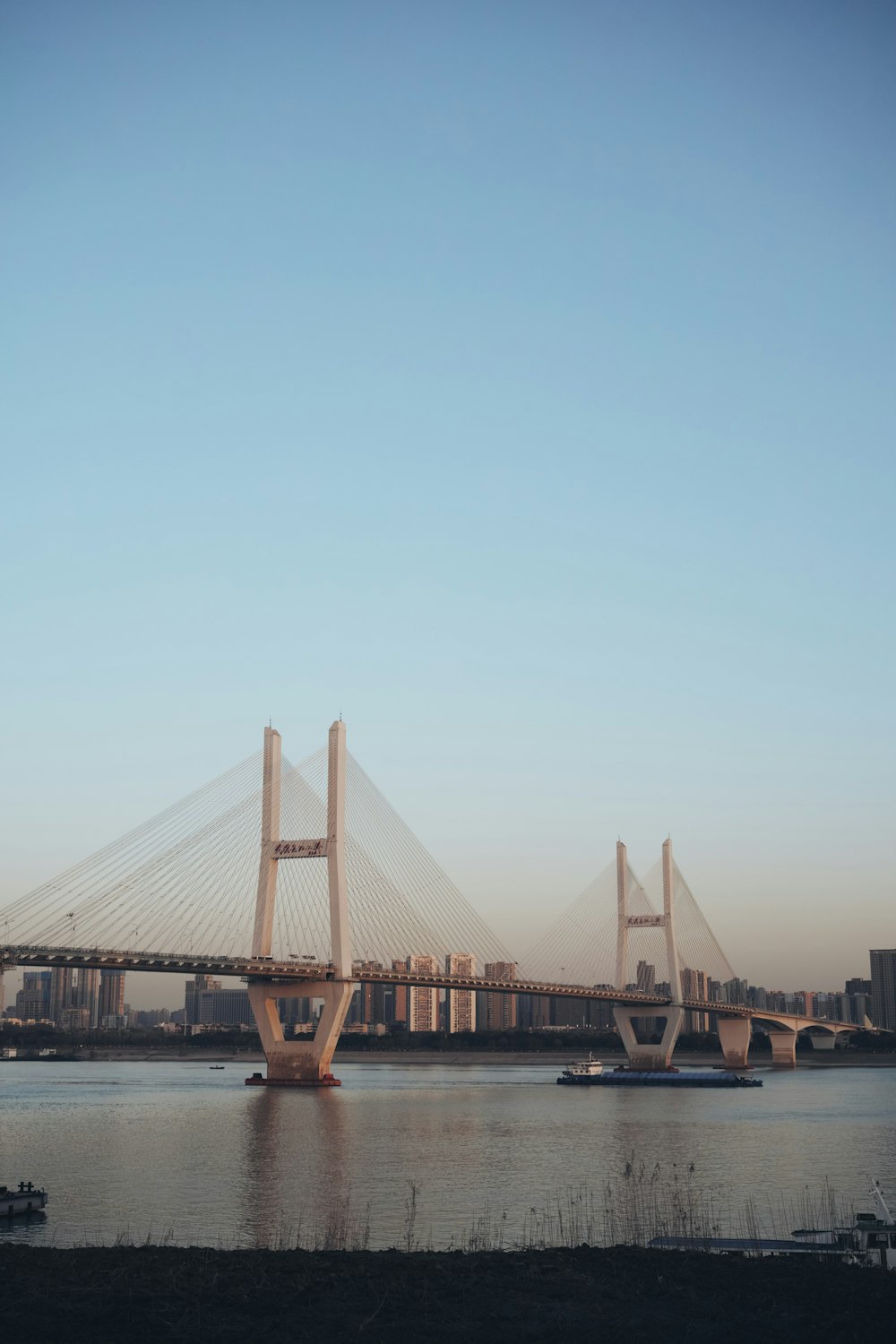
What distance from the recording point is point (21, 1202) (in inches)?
963

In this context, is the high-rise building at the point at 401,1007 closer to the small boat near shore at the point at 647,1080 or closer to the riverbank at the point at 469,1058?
the riverbank at the point at 469,1058

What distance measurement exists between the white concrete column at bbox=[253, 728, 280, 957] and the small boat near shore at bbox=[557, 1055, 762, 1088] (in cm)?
3067

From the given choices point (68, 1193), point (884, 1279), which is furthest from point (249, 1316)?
point (68, 1193)

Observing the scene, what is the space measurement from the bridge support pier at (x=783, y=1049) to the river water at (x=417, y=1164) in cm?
5629

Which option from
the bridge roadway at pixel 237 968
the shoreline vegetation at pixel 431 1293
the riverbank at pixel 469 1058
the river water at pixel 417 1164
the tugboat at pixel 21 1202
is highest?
the bridge roadway at pixel 237 968

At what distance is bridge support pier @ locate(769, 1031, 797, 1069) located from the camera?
119062 millimetres

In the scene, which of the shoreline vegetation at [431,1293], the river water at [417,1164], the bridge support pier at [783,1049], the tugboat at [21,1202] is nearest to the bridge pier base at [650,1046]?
the river water at [417,1164]

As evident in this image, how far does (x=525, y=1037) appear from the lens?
15012 centimetres

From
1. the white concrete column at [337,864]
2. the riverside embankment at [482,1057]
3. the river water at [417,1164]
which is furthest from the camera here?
the riverside embankment at [482,1057]

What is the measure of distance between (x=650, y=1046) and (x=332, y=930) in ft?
131

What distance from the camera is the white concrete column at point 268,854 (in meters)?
60.5

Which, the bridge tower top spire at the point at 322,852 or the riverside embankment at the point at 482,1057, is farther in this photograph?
the riverside embankment at the point at 482,1057

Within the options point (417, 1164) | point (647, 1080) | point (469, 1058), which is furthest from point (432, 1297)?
point (469, 1058)

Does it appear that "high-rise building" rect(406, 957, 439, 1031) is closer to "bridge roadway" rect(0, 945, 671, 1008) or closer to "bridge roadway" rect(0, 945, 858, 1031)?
"bridge roadway" rect(0, 945, 858, 1031)
